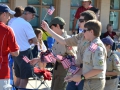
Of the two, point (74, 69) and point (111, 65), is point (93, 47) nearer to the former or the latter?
point (74, 69)

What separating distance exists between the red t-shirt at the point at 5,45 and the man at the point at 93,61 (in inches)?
32.9

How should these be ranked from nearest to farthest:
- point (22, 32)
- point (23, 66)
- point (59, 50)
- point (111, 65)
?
1. point (111, 65)
2. point (59, 50)
3. point (22, 32)
4. point (23, 66)

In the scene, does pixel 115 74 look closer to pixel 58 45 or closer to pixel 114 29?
pixel 58 45

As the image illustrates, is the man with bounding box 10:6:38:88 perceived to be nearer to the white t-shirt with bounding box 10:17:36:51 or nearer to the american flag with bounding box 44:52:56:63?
the white t-shirt with bounding box 10:17:36:51

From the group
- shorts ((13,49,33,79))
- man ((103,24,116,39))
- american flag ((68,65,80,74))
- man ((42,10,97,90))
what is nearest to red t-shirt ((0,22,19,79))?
man ((42,10,97,90))

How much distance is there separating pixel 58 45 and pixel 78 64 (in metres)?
1.04

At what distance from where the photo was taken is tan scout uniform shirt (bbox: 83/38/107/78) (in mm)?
4613

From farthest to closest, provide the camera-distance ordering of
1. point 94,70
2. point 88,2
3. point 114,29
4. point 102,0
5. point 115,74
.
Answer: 1. point 114,29
2. point 102,0
3. point 88,2
4. point 115,74
5. point 94,70

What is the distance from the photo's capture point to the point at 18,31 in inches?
264

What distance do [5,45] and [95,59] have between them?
121 centimetres

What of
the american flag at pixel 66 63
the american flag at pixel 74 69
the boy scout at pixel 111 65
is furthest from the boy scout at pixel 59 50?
the american flag at pixel 74 69

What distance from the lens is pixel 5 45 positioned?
4996 millimetres

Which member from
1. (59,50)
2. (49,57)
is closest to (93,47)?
(49,57)

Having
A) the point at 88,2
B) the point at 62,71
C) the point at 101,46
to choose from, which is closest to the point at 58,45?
the point at 62,71
